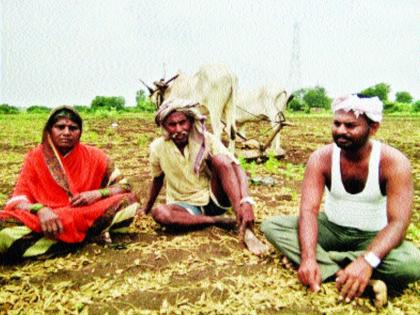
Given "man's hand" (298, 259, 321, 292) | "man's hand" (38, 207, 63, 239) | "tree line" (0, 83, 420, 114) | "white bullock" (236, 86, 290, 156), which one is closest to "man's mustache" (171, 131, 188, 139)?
"man's hand" (38, 207, 63, 239)

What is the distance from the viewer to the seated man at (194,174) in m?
3.64

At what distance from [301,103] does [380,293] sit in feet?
143

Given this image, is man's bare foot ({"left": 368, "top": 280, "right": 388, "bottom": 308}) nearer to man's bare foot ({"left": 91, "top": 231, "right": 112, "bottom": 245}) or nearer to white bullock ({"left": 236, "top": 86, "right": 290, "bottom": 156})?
man's bare foot ({"left": 91, "top": 231, "right": 112, "bottom": 245})

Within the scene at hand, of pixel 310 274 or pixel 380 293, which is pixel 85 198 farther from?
pixel 380 293

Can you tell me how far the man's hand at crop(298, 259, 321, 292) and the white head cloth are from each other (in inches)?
40.2

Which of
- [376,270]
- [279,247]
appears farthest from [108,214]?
[376,270]

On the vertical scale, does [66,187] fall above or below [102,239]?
above

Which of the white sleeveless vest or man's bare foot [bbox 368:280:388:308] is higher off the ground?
the white sleeveless vest

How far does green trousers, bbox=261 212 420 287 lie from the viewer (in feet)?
8.87

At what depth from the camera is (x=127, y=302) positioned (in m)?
2.73

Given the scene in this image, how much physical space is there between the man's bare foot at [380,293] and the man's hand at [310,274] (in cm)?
34

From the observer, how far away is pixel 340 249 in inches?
125

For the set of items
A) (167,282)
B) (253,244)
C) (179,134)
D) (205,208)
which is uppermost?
(179,134)

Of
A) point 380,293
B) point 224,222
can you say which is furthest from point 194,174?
point 380,293
